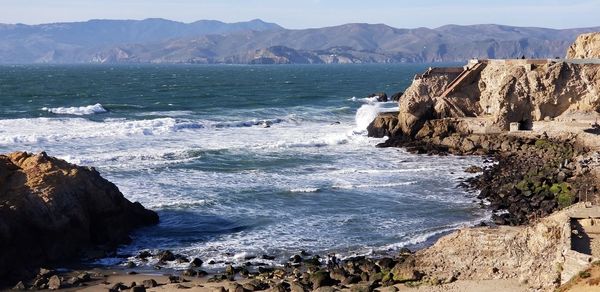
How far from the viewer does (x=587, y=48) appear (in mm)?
53156

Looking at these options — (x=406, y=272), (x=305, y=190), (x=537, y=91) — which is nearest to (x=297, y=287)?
(x=406, y=272)

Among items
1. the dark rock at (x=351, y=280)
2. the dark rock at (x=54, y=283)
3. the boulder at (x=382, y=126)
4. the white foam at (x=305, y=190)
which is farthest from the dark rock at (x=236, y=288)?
the boulder at (x=382, y=126)

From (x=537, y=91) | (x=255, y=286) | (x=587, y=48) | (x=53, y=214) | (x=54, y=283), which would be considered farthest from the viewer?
(x=587, y=48)

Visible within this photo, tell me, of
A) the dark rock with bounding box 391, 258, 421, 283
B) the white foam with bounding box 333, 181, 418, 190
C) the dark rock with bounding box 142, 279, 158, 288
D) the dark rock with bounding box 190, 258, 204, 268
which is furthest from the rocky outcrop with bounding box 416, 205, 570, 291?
the white foam with bounding box 333, 181, 418, 190

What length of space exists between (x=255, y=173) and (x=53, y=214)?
15.2m

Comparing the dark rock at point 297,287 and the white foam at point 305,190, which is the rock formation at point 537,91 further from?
the dark rock at point 297,287

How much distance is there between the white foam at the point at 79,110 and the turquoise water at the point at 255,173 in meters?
0.09

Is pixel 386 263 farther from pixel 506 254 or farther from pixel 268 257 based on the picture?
pixel 506 254

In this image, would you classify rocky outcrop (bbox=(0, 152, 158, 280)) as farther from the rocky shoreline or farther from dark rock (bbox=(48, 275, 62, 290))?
the rocky shoreline

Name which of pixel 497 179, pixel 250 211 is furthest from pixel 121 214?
pixel 497 179

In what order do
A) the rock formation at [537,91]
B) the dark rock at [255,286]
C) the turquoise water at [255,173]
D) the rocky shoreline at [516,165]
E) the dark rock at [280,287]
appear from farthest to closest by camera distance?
the rock formation at [537,91], the rocky shoreline at [516,165], the turquoise water at [255,173], the dark rock at [255,286], the dark rock at [280,287]

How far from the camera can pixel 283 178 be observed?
3981 cm

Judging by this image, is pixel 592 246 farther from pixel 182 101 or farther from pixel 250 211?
pixel 182 101

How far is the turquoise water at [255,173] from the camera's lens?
2961 cm
